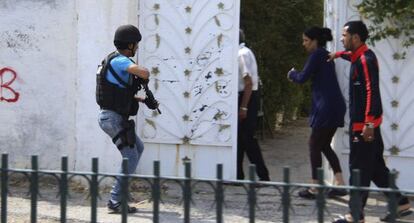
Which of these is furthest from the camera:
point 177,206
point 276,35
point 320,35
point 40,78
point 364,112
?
point 276,35

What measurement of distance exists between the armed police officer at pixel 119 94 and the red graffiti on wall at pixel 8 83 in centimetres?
172

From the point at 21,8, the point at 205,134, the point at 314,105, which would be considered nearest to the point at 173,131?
the point at 205,134

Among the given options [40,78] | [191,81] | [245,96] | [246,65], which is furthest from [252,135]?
[40,78]

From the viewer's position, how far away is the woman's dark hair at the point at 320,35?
275 inches

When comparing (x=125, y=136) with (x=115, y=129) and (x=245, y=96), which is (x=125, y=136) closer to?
(x=115, y=129)

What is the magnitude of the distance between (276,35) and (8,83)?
4.52 metres

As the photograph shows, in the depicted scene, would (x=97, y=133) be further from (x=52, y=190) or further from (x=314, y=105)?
(x=314, y=105)

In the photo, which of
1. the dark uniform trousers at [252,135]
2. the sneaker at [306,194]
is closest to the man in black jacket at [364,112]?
the sneaker at [306,194]

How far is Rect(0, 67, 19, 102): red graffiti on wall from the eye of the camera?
775 cm

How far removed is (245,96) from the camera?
746cm

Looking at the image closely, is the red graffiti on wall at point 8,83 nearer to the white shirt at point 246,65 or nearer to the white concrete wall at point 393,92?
the white shirt at point 246,65

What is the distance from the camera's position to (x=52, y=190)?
7387mm

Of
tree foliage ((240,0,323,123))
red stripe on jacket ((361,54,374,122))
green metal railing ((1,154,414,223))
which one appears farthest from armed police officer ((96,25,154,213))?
tree foliage ((240,0,323,123))

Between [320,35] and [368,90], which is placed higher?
[320,35]
